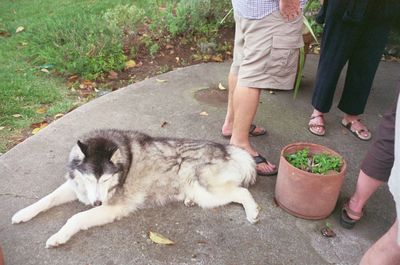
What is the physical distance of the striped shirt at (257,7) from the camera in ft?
9.51

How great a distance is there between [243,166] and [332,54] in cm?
143

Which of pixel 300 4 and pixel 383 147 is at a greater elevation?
pixel 300 4

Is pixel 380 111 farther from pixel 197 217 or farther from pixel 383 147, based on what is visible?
pixel 197 217

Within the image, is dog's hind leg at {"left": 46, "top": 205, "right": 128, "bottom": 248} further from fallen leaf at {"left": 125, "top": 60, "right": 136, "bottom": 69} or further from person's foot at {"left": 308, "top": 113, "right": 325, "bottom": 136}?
fallen leaf at {"left": 125, "top": 60, "right": 136, "bottom": 69}

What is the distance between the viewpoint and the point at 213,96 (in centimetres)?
468

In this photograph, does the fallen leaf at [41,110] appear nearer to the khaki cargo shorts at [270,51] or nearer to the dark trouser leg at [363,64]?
the khaki cargo shorts at [270,51]

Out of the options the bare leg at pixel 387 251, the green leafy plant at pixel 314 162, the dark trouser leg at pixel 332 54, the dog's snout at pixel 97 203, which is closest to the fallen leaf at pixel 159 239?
the dog's snout at pixel 97 203

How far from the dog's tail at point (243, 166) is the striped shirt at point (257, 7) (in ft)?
3.46

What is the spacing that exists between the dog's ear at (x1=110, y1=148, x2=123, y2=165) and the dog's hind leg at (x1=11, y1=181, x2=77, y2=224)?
16.7 inches

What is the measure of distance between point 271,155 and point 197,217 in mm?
1083

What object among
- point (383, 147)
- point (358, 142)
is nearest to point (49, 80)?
point (358, 142)

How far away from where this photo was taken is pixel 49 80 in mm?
5086

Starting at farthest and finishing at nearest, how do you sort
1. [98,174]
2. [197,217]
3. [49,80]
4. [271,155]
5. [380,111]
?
[49,80], [380,111], [271,155], [197,217], [98,174]

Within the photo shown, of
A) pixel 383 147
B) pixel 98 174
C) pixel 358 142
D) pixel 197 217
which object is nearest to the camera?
pixel 383 147
